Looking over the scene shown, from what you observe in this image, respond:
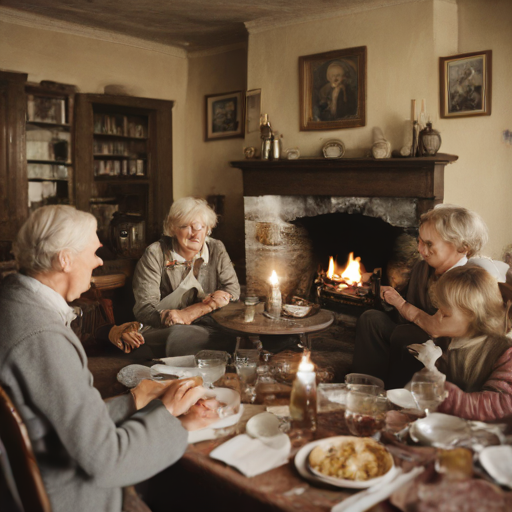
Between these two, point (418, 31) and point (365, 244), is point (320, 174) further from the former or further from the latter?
point (418, 31)

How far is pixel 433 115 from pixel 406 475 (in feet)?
10.3

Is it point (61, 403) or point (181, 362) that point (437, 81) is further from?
point (61, 403)

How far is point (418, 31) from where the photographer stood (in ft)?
12.3

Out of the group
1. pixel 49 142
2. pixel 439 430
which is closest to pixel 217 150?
pixel 49 142

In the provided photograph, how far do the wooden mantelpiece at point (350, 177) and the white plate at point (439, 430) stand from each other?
2550 mm

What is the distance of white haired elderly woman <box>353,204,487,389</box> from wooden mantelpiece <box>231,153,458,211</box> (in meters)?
0.97

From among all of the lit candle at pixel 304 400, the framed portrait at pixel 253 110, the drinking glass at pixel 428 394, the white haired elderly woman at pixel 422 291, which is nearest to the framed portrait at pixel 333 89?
the framed portrait at pixel 253 110

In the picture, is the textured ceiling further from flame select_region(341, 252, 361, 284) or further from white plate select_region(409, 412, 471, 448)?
white plate select_region(409, 412, 471, 448)

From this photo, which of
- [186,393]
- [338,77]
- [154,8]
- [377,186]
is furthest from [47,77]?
[186,393]

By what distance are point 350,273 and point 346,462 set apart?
3.43m

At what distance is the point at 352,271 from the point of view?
4590 mm

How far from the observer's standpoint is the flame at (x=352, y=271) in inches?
178

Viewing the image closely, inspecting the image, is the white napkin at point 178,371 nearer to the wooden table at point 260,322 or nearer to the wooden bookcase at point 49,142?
the wooden table at point 260,322

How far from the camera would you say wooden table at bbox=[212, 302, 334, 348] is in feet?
8.81
